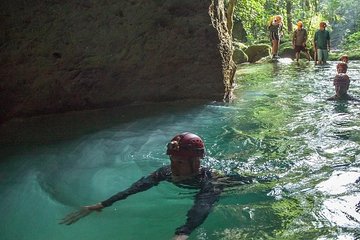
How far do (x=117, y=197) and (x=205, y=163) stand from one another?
1.98 meters

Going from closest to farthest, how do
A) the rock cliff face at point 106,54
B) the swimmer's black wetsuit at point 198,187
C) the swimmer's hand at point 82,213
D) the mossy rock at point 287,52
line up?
the swimmer's black wetsuit at point 198,187 < the swimmer's hand at point 82,213 < the rock cliff face at point 106,54 < the mossy rock at point 287,52

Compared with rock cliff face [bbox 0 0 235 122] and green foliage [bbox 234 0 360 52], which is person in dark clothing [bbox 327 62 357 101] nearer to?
rock cliff face [bbox 0 0 235 122]

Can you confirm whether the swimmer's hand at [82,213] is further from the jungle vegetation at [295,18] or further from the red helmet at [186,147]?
the jungle vegetation at [295,18]

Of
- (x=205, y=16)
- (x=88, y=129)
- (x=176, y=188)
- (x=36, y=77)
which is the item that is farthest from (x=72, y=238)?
(x=205, y=16)

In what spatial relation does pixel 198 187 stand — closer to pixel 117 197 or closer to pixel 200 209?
pixel 200 209

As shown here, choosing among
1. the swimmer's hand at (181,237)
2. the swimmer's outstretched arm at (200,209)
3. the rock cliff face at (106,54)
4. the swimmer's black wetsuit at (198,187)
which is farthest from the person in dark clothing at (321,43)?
the swimmer's hand at (181,237)

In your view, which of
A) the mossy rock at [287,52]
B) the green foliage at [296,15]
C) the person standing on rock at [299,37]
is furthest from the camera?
the green foliage at [296,15]

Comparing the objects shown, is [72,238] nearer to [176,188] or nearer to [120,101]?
[176,188]

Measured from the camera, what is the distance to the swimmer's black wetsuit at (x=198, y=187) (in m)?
3.70

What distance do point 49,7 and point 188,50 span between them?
2.96m

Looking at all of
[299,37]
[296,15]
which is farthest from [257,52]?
[296,15]

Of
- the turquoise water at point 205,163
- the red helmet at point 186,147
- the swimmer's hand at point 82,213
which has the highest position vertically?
the red helmet at point 186,147

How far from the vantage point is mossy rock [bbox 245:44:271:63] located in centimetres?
1994

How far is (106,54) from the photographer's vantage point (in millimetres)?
8547
